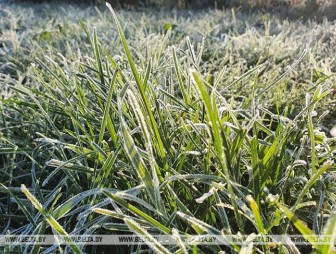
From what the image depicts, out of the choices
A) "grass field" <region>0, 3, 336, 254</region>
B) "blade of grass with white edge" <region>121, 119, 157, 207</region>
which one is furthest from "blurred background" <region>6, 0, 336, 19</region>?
"blade of grass with white edge" <region>121, 119, 157, 207</region>

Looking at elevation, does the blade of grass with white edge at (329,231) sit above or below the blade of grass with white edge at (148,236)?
above

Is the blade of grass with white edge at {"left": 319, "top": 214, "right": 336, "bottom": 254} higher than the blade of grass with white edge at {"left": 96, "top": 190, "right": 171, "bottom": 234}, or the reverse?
the blade of grass with white edge at {"left": 319, "top": 214, "right": 336, "bottom": 254}

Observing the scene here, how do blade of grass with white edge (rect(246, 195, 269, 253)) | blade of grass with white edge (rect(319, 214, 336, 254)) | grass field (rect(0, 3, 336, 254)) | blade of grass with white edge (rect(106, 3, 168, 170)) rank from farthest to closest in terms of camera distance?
1. blade of grass with white edge (rect(106, 3, 168, 170))
2. grass field (rect(0, 3, 336, 254))
3. blade of grass with white edge (rect(246, 195, 269, 253))
4. blade of grass with white edge (rect(319, 214, 336, 254))

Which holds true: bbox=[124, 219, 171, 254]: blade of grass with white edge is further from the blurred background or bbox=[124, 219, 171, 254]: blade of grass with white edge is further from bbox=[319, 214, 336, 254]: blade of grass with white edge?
the blurred background

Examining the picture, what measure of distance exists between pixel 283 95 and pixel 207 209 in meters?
0.91

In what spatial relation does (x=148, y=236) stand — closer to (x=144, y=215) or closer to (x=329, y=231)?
(x=144, y=215)

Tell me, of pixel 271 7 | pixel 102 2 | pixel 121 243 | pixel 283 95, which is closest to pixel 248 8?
pixel 271 7

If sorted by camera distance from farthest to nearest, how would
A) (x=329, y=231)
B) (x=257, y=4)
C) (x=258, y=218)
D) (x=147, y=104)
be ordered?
(x=257, y=4), (x=147, y=104), (x=258, y=218), (x=329, y=231)

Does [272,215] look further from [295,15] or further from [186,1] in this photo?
[186,1]

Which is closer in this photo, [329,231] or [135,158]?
[329,231]

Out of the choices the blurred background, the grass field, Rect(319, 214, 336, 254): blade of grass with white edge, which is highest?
A: Rect(319, 214, 336, 254): blade of grass with white edge

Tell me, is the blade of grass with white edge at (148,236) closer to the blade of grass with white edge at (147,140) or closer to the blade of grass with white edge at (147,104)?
the blade of grass with white edge at (147,140)

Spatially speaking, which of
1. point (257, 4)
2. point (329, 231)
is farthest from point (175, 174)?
point (257, 4)

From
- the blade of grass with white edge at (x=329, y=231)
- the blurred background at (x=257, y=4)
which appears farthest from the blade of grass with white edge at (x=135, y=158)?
the blurred background at (x=257, y=4)
